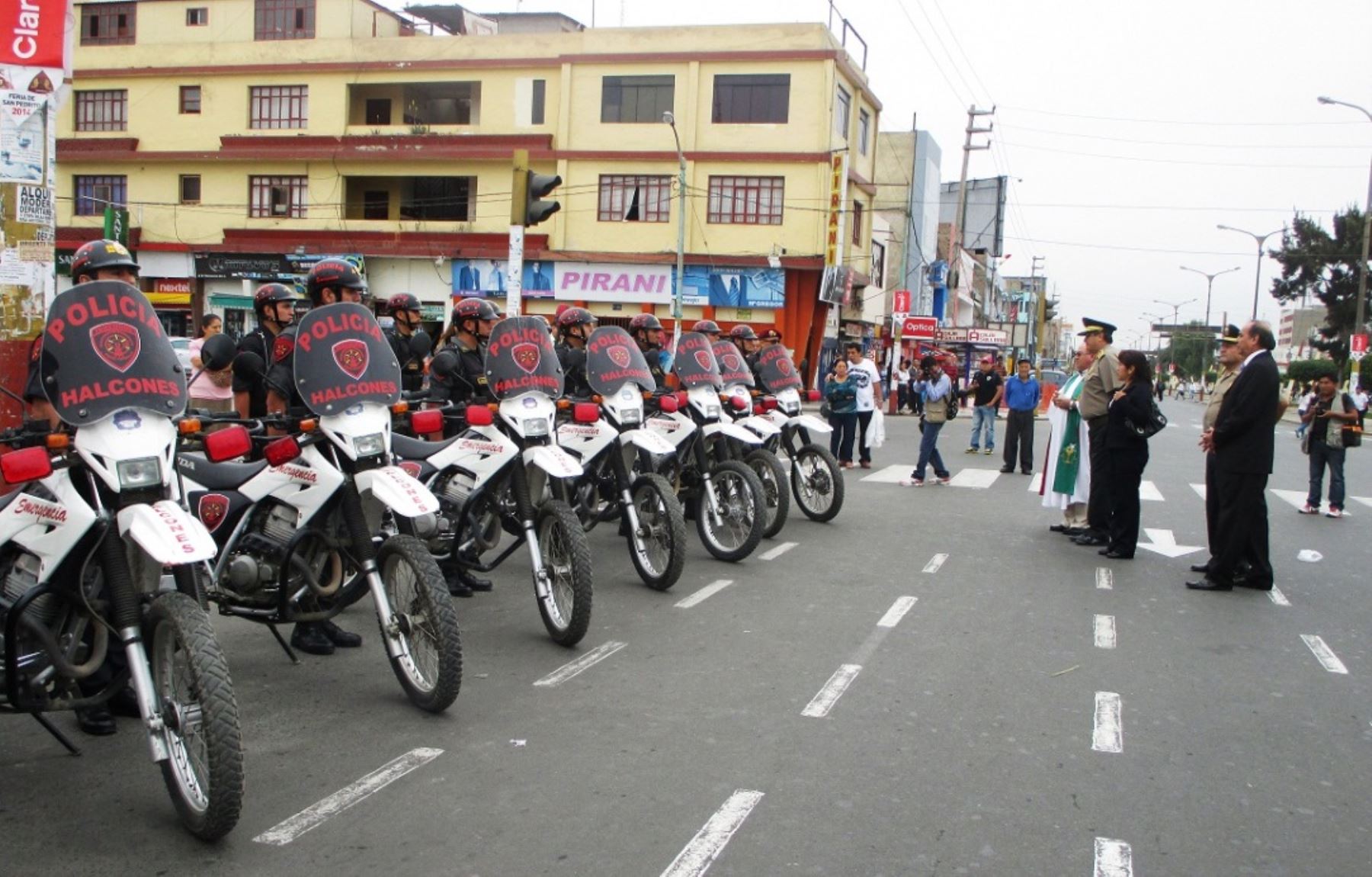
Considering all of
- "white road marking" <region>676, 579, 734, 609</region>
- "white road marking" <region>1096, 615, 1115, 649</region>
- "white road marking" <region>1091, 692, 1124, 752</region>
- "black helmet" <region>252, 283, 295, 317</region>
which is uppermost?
"black helmet" <region>252, 283, 295, 317</region>

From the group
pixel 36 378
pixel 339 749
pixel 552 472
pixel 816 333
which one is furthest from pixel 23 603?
pixel 816 333

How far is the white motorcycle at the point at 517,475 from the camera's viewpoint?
21.2 ft

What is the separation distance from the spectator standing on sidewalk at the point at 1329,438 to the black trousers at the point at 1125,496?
204 inches

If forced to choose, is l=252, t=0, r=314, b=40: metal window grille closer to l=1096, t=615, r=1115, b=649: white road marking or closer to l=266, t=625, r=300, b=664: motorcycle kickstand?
l=266, t=625, r=300, b=664: motorcycle kickstand

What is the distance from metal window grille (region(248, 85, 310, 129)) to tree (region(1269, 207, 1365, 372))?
50.3 metres

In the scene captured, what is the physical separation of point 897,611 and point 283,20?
128 ft

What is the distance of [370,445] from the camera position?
5477mm

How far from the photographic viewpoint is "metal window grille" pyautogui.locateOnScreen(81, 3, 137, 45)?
4131cm

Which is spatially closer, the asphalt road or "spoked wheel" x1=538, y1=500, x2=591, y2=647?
the asphalt road

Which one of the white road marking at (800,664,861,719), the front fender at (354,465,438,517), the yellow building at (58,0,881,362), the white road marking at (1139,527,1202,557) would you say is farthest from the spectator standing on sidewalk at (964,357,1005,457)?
the yellow building at (58,0,881,362)

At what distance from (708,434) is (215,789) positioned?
20.6 feet

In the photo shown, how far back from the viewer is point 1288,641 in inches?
289

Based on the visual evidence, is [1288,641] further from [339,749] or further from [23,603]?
[23,603]

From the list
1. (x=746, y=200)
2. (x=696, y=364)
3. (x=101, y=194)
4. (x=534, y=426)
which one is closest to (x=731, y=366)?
(x=696, y=364)
